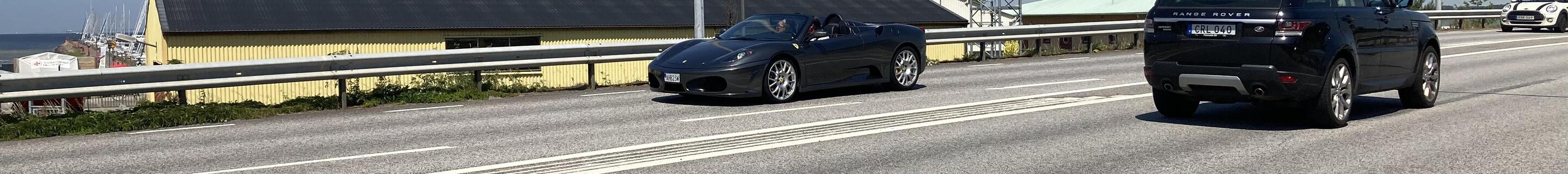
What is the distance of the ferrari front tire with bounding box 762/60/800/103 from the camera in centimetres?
1252

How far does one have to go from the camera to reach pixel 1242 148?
8.58 metres

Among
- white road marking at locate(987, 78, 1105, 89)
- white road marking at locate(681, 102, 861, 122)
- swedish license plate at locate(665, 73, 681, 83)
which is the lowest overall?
white road marking at locate(681, 102, 861, 122)

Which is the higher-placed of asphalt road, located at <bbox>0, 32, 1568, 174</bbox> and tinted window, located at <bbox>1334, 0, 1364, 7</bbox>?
tinted window, located at <bbox>1334, 0, 1364, 7</bbox>

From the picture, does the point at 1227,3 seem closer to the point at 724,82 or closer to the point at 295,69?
the point at 724,82

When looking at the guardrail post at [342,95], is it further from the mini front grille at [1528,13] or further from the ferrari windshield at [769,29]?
the mini front grille at [1528,13]

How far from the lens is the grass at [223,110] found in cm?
1048

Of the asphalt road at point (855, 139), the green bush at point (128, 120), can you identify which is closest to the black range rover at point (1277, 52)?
the asphalt road at point (855, 139)

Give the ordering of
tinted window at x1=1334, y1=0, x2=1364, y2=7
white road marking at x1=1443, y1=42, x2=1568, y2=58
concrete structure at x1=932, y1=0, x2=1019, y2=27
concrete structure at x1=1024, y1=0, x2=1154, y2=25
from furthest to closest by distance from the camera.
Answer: concrete structure at x1=1024, y1=0, x2=1154, y2=25, concrete structure at x1=932, y1=0, x2=1019, y2=27, white road marking at x1=1443, y1=42, x2=1568, y2=58, tinted window at x1=1334, y1=0, x2=1364, y2=7

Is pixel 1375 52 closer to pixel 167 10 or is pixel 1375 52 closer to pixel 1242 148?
pixel 1242 148

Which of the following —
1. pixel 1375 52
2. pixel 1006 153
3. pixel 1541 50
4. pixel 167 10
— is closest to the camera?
pixel 1006 153

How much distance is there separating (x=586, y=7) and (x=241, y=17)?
26.7 feet

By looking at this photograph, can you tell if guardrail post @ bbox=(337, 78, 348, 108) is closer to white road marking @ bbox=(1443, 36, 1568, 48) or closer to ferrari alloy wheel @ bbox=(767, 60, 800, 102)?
ferrari alloy wheel @ bbox=(767, 60, 800, 102)

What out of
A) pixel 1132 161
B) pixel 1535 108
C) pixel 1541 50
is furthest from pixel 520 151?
pixel 1541 50

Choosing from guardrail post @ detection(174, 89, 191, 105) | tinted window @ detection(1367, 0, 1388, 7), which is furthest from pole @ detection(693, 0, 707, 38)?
tinted window @ detection(1367, 0, 1388, 7)
